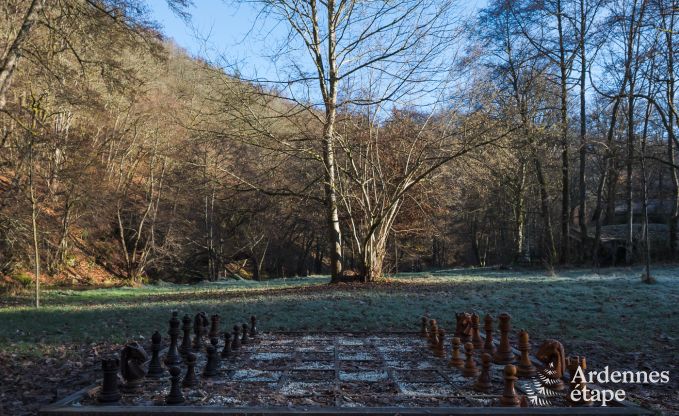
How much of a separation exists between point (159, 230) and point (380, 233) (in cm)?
1881

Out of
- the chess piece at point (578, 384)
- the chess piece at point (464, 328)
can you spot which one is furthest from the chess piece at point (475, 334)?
the chess piece at point (578, 384)

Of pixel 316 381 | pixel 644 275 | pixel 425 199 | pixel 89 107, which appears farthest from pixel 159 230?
pixel 316 381

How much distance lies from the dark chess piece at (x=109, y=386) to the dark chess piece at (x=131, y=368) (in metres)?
0.32

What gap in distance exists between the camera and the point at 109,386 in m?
3.96

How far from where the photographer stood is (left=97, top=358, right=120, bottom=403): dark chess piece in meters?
3.90

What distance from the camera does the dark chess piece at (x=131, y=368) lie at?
4371mm

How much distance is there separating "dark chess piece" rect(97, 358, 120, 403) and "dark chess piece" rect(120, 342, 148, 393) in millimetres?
318

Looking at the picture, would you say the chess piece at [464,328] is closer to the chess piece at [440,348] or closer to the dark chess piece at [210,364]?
the chess piece at [440,348]

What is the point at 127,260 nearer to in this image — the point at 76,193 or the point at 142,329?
the point at 76,193

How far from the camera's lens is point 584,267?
20.0 metres

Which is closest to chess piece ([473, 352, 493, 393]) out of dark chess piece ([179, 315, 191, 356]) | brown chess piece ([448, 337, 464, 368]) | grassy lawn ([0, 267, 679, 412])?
brown chess piece ([448, 337, 464, 368])

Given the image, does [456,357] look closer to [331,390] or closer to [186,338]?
[331,390]

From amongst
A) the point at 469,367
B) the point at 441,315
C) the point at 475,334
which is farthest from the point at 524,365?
the point at 441,315

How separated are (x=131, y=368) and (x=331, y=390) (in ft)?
5.65
